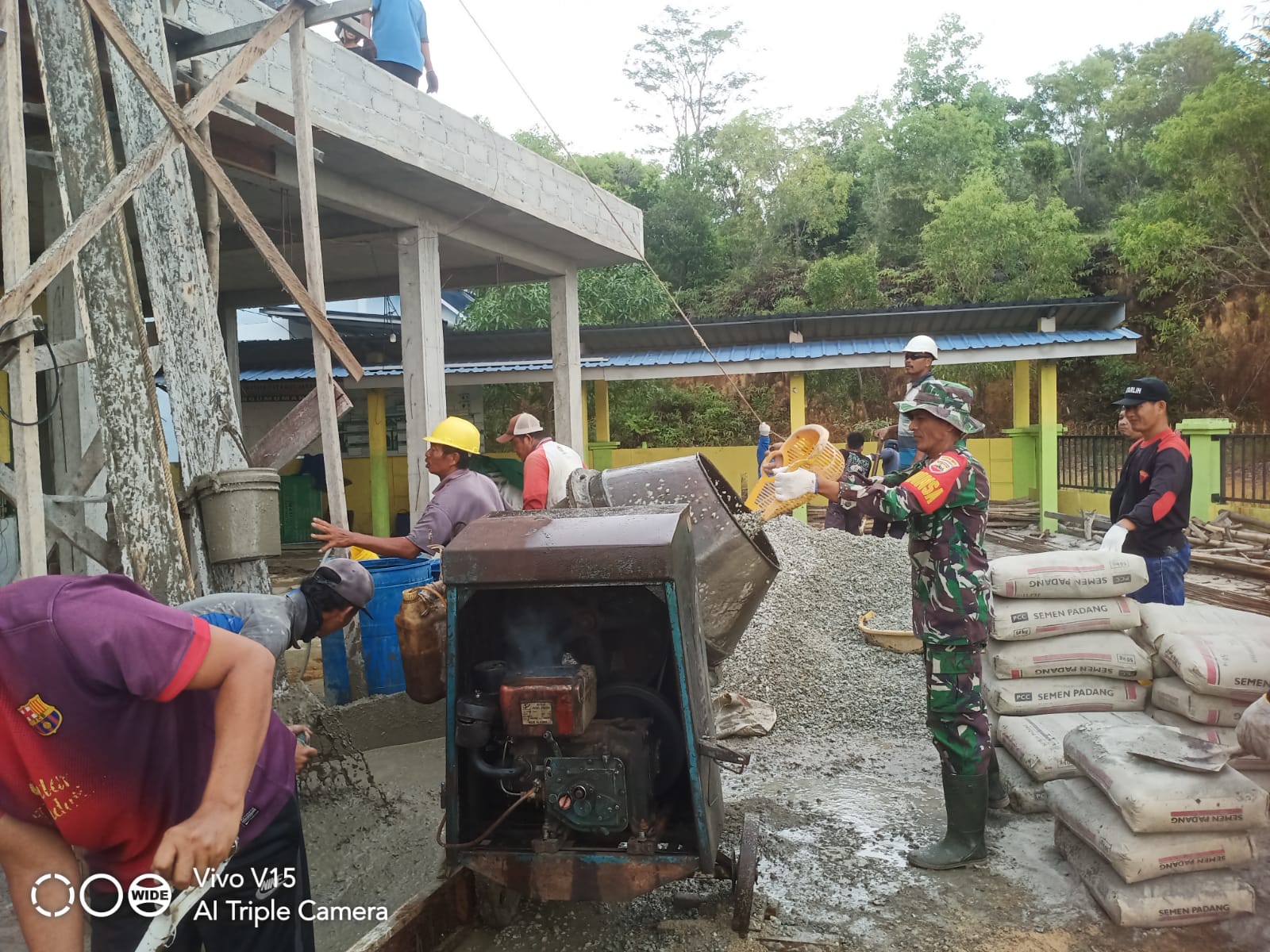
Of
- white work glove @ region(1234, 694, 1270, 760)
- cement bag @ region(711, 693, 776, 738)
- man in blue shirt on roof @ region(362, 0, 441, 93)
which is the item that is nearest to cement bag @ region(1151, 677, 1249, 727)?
white work glove @ region(1234, 694, 1270, 760)

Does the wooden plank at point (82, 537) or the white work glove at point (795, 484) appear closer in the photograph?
the white work glove at point (795, 484)

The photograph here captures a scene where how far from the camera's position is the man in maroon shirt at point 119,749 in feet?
4.76

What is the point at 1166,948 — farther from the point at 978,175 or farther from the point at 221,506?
the point at 978,175

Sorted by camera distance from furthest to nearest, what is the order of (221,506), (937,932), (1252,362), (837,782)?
(1252,362) < (837,782) < (221,506) < (937,932)

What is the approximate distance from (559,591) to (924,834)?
1856 millimetres

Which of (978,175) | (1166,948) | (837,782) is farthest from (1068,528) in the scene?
(978,175)

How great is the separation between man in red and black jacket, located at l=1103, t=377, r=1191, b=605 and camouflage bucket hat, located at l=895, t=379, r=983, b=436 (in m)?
1.47

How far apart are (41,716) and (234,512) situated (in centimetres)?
221

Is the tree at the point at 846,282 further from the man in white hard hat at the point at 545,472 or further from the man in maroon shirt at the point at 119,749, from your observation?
the man in maroon shirt at the point at 119,749

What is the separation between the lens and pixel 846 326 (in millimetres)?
13203

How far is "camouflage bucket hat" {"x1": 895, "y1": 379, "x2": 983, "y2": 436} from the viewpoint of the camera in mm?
3146

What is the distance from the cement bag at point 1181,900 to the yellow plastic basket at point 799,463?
1.60 meters

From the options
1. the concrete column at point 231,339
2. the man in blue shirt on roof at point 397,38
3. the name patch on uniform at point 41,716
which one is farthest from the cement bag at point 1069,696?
the concrete column at point 231,339

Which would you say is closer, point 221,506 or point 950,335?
point 221,506
